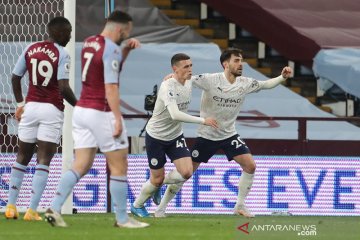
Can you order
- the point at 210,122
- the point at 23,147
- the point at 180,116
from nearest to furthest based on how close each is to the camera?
the point at 23,147 → the point at 210,122 → the point at 180,116

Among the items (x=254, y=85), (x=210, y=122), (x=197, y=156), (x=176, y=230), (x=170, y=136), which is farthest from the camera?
(x=254, y=85)

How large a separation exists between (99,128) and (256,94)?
473 inches

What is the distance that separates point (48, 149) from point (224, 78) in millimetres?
3118

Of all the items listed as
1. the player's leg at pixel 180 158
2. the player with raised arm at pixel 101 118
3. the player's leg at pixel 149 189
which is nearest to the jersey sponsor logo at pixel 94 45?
the player with raised arm at pixel 101 118

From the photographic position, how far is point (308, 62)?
2348 centimetres

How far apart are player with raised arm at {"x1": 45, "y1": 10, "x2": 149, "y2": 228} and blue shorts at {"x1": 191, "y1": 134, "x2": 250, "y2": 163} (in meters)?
4.15

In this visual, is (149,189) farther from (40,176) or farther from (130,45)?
(130,45)

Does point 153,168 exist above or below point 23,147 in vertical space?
below

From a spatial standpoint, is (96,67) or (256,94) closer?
(96,67)

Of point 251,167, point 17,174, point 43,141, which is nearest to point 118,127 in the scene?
point 43,141

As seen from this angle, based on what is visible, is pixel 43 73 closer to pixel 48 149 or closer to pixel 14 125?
pixel 48 149

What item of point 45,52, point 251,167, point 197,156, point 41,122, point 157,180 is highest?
point 45,52

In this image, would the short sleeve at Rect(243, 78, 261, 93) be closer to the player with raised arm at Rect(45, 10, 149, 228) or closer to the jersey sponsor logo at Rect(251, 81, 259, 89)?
the jersey sponsor logo at Rect(251, 81, 259, 89)

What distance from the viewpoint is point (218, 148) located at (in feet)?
52.4
